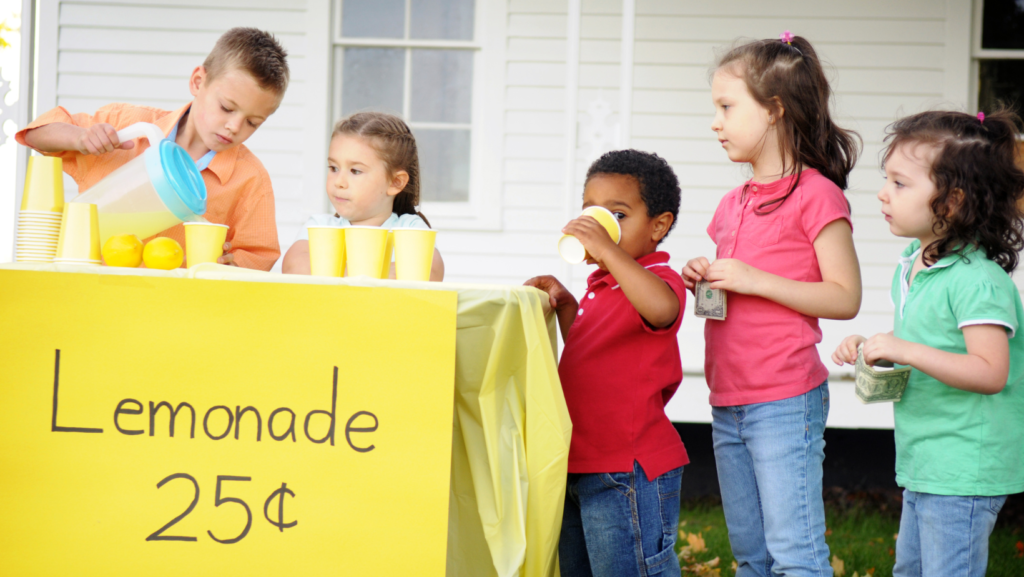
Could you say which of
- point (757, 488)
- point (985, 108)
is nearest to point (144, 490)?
point (757, 488)

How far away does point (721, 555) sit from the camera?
10.0 ft

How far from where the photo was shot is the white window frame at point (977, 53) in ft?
14.1

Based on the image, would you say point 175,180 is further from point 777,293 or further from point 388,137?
point 777,293

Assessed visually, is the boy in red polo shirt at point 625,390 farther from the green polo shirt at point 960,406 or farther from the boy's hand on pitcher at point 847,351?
the green polo shirt at point 960,406

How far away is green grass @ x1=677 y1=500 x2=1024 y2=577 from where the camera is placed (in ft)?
9.78

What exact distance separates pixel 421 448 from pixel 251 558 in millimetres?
311

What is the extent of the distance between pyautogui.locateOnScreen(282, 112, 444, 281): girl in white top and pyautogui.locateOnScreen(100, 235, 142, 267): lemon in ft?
1.63

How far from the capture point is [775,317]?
1680mm

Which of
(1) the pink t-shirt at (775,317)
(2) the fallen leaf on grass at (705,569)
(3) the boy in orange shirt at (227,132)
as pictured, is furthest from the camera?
(2) the fallen leaf on grass at (705,569)

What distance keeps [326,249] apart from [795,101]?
3.60 feet

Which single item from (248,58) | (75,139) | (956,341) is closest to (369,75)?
(248,58)

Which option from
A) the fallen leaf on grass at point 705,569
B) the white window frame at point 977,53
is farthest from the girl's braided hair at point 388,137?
the white window frame at point 977,53

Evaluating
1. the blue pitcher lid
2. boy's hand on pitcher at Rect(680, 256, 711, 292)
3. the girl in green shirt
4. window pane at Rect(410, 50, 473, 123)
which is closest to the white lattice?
window pane at Rect(410, 50, 473, 123)

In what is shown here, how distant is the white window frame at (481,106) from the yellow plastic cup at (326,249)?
2965 millimetres
